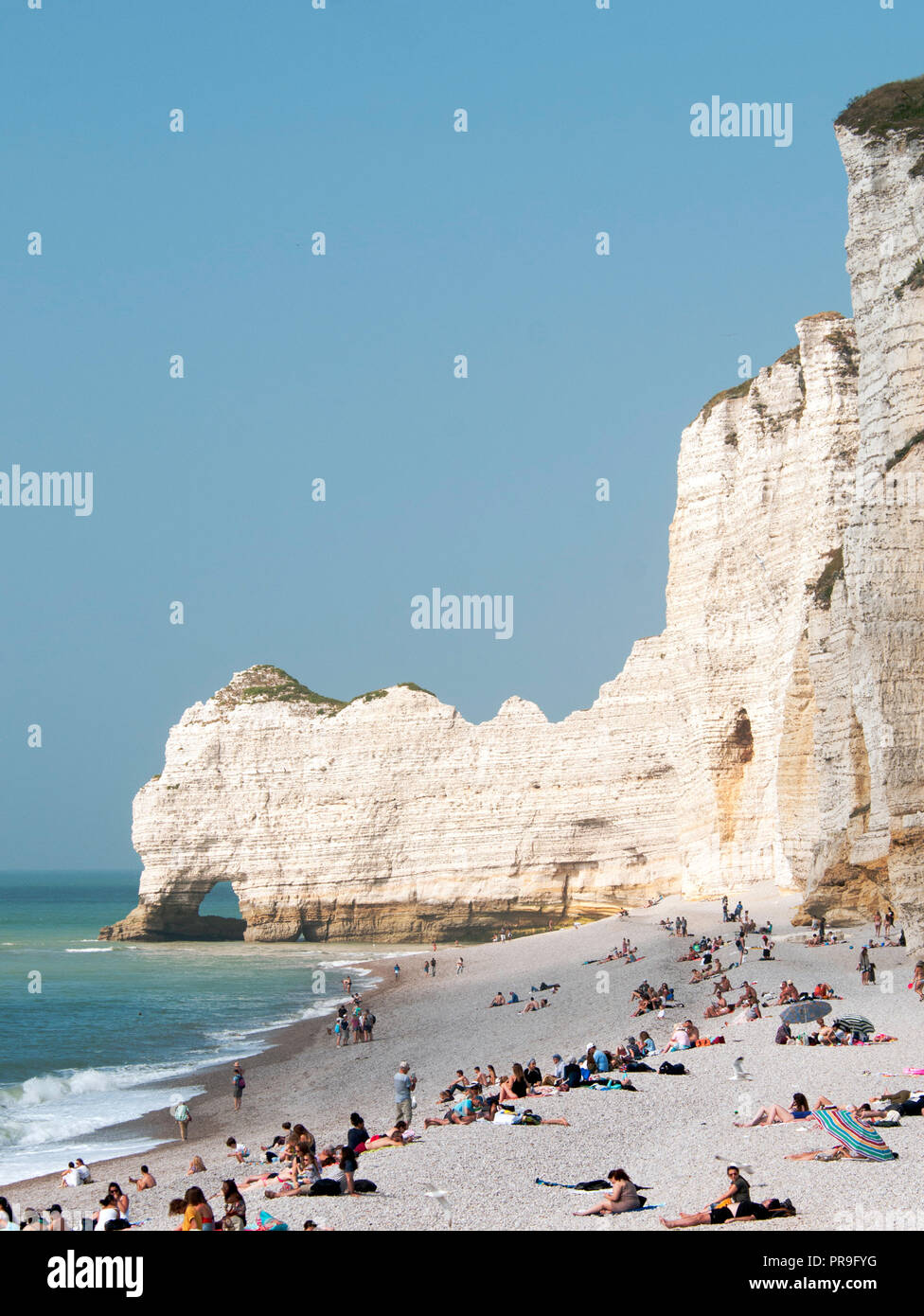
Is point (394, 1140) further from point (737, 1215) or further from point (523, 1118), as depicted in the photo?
point (737, 1215)

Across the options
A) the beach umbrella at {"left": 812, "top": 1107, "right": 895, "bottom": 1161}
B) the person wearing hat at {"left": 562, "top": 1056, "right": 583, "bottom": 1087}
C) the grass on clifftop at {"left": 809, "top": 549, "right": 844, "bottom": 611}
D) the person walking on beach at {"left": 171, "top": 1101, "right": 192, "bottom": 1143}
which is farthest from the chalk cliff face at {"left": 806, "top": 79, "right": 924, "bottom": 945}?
the person walking on beach at {"left": 171, "top": 1101, "right": 192, "bottom": 1143}

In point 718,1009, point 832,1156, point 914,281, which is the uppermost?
point 914,281

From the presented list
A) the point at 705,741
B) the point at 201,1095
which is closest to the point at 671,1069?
the point at 201,1095

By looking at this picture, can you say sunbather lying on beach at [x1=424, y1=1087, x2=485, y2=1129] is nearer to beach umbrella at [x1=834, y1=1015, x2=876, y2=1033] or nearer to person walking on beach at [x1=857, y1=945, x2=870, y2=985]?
beach umbrella at [x1=834, y1=1015, x2=876, y2=1033]

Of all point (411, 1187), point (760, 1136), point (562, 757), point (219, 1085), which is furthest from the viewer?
point (562, 757)

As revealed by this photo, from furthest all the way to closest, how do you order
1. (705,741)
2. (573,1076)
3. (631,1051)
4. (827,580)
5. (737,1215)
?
(705,741), (827,580), (631,1051), (573,1076), (737,1215)

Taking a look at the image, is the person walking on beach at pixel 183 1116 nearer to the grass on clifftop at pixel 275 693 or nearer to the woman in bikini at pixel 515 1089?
the woman in bikini at pixel 515 1089
